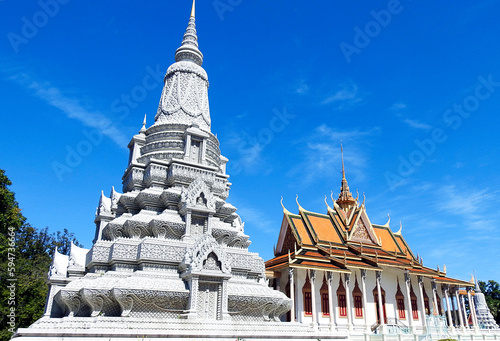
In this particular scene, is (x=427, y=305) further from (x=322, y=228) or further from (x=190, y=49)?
(x=190, y=49)

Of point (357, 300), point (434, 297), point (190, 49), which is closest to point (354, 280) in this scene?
point (357, 300)

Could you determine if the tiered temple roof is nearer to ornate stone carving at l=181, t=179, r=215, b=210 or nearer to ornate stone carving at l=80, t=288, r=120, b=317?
ornate stone carving at l=181, t=179, r=215, b=210

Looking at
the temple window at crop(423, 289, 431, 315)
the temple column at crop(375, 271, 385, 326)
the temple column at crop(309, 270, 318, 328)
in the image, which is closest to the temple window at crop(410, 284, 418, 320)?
the temple window at crop(423, 289, 431, 315)

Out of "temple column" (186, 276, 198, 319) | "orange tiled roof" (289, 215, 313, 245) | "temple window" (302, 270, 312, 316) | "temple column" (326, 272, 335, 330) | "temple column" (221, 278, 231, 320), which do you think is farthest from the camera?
"orange tiled roof" (289, 215, 313, 245)

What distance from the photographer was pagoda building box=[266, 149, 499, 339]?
24.0 meters

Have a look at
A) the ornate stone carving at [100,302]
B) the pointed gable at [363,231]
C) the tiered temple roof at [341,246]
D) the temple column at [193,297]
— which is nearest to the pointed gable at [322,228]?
the tiered temple roof at [341,246]

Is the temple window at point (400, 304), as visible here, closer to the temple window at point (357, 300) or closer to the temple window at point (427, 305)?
the temple window at point (427, 305)

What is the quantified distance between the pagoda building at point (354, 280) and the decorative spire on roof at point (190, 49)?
43.8 feet

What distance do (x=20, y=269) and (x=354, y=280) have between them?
23945 mm

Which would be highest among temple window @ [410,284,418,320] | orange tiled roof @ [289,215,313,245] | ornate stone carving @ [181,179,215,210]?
orange tiled roof @ [289,215,313,245]

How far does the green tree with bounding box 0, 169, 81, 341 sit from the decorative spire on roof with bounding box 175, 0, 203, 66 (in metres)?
14.8

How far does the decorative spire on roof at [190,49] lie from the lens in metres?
20.1

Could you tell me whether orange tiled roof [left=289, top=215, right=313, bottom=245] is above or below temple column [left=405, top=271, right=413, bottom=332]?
above

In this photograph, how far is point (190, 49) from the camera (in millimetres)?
20172
